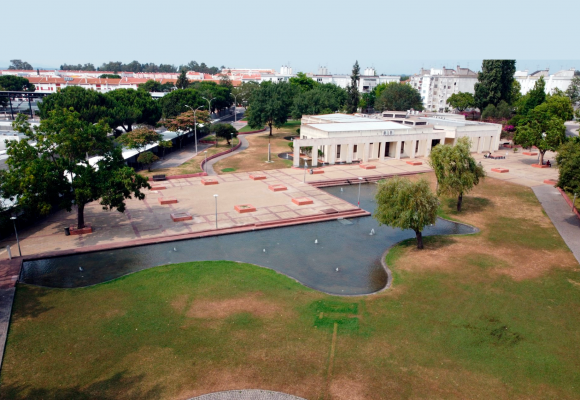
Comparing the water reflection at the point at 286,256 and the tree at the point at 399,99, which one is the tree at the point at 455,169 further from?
the tree at the point at 399,99

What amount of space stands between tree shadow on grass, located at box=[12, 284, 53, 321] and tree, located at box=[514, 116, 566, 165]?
5153 centimetres

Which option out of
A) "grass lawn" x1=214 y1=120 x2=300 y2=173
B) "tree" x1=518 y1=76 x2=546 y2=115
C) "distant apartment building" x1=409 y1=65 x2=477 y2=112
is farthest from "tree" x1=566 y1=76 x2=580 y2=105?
"grass lawn" x1=214 y1=120 x2=300 y2=173

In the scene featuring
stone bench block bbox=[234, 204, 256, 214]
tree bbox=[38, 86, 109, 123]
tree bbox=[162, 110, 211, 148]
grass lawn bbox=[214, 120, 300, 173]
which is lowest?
stone bench block bbox=[234, 204, 256, 214]

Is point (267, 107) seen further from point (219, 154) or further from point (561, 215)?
point (561, 215)

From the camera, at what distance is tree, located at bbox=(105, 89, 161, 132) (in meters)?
55.3

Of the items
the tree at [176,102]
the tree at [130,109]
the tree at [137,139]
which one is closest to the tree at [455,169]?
the tree at [137,139]

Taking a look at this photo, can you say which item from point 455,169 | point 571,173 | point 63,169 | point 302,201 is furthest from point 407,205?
point 63,169

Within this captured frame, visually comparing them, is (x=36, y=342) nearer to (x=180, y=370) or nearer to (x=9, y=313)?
(x=9, y=313)

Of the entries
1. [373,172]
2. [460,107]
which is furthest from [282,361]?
[460,107]

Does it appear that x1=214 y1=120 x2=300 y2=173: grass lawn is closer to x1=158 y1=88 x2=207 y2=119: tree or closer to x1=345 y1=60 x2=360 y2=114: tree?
x1=158 y1=88 x2=207 y2=119: tree

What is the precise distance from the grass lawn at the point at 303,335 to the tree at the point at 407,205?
8.04ft

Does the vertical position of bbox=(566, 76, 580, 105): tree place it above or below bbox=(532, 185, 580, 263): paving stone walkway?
above

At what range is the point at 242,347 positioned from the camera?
1648 centimetres

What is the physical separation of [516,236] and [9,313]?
3036cm
